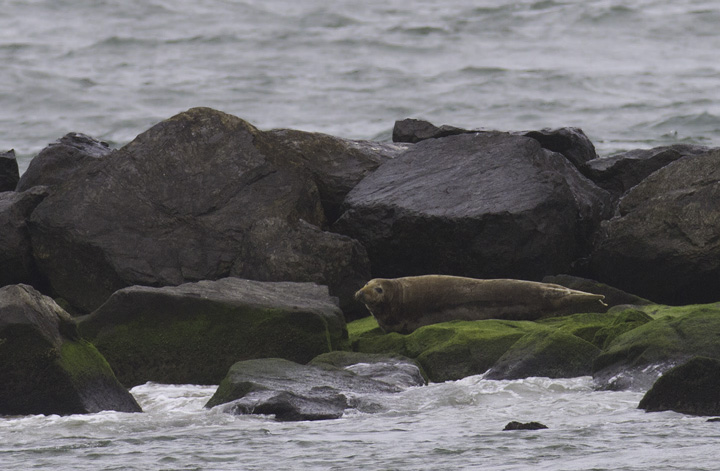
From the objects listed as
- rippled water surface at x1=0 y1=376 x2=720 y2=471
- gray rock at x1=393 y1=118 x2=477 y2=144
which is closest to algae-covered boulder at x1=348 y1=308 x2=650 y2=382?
rippled water surface at x1=0 y1=376 x2=720 y2=471

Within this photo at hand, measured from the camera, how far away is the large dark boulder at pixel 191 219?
11672mm

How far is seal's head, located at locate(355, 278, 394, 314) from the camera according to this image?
10.5 metres

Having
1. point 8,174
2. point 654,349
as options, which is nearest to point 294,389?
point 654,349

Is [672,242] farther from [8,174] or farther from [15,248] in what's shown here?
[8,174]

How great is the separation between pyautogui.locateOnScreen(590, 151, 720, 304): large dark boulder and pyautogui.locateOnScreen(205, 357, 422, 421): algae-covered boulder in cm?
355

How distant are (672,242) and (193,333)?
440 centimetres

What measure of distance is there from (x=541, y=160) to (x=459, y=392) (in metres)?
4.56

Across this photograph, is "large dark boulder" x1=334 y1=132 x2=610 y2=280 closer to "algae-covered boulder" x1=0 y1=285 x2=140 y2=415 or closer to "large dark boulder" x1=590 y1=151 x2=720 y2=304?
"large dark boulder" x1=590 y1=151 x2=720 y2=304

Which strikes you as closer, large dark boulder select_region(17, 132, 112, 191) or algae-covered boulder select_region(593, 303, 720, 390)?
algae-covered boulder select_region(593, 303, 720, 390)

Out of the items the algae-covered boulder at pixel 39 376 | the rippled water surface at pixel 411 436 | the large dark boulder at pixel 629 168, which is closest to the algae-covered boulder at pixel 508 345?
the rippled water surface at pixel 411 436

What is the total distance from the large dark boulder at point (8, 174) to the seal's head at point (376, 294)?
5.79m

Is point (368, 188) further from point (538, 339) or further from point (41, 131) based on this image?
point (41, 131)

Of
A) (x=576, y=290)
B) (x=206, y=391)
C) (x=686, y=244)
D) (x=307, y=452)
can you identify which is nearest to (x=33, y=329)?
(x=206, y=391)

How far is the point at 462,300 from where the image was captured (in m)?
10.5
